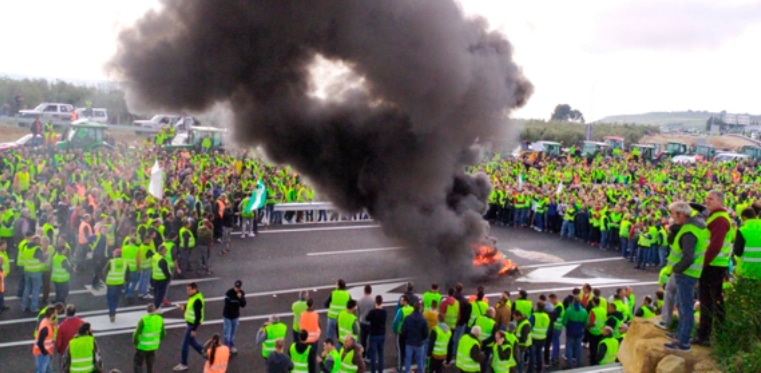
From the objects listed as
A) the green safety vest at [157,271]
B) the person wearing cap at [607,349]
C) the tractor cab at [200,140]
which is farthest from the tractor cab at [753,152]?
the green safety vest at [157,271]

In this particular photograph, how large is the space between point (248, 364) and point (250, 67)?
7.47m

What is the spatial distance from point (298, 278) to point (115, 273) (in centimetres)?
493

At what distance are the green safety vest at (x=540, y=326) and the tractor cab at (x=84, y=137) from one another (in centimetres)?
2641

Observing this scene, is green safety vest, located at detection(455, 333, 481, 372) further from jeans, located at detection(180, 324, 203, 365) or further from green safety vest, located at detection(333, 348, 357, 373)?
jeans, located at detection(180, 324, 203, 365)

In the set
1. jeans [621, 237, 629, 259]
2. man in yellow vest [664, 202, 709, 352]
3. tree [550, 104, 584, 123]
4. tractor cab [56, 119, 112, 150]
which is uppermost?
tree [550, 104, 584, 123]

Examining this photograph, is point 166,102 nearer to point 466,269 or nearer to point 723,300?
point 466,269

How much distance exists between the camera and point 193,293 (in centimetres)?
962

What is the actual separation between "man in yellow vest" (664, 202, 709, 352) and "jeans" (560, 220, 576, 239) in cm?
1571

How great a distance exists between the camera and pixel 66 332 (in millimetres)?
8359

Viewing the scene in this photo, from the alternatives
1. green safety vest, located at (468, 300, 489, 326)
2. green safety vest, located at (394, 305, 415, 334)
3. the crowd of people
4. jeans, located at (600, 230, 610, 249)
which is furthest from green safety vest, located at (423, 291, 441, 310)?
jeans, located at (600, 230, 610, 249)

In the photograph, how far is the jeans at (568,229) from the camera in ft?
70.0

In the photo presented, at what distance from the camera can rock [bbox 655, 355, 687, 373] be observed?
5677 millimetres

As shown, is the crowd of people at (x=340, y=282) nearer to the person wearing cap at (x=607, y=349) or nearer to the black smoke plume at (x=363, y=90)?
the person wearing cap at (x=607, y=349)

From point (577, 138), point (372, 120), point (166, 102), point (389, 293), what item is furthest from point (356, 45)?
point (577, 138)
